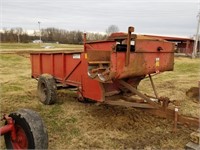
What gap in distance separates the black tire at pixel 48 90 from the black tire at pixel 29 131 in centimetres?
268

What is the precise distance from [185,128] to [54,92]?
3.15 meters

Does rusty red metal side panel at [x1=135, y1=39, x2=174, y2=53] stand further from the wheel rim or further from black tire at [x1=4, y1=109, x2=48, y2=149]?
the wheel rim

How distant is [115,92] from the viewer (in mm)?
5594

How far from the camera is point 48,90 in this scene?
21.0 ft

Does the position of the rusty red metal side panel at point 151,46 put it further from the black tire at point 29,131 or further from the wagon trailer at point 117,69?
the black tire at point 29,131

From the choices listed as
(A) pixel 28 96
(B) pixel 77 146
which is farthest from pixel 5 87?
(B) pixel 77 146

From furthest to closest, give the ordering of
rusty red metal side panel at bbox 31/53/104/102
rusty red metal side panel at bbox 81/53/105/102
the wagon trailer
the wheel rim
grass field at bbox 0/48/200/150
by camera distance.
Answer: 1. rusty red metal side panel at bbox 31/53/104/102
2. rusty red metal side panel at bbox 81/53/105/102
3. the wagon trailer
4. grass field at bbox 0/48/200/150
5. the wheel rim

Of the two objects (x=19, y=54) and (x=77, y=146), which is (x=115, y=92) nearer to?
(x=77, y=146)

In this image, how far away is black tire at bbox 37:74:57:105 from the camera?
6.39m

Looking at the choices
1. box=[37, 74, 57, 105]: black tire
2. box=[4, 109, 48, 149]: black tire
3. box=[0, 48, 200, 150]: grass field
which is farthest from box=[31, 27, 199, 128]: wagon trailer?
box=[4, 109, 48, 149]: black tire

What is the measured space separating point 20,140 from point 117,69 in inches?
75.1

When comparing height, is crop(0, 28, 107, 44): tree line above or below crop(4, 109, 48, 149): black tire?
above

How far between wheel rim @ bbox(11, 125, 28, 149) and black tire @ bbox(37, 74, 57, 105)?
2.65m

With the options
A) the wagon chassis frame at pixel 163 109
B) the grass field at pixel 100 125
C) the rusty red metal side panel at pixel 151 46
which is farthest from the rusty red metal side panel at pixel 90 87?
the rusty red metal side panel at pixel 151 46
